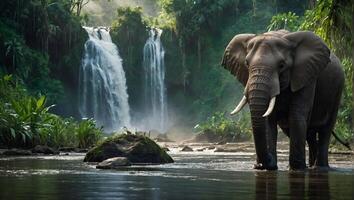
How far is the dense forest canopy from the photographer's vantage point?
153 feet

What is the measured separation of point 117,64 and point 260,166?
130 ft

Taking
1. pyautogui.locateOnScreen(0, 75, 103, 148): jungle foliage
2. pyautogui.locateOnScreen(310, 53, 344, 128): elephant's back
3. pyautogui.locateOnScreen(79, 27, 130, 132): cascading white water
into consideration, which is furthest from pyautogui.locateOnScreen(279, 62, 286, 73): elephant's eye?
pyautogui.locateOnScreen(79, 27, 130, 132): cascading white water

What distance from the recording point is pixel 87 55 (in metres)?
51.2

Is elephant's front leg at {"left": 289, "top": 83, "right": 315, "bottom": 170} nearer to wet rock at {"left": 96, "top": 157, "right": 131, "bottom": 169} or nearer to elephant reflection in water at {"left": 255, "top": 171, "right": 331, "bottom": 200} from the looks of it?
elephant reflection in water at {"left": 255, "top": 171, "right": 331, "bottom": 200}

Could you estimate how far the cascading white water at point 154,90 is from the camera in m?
54.7

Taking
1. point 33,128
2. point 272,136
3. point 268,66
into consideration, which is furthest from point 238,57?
point 33,128

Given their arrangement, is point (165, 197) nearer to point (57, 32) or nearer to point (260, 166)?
point (260, 166)

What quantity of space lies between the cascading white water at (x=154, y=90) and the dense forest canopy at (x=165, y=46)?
57 cm

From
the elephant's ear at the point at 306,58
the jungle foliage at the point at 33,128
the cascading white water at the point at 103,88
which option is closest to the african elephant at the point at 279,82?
the elephant's ear at the point at 306,58

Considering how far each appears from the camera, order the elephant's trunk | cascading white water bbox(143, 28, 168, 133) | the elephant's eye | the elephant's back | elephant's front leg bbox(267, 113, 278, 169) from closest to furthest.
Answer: the elephant's trunk → elephant's front leg bbox(267, 113, 278, 169) → the elephant's eye → the elephant's back → cascading white water bbox(143, 28, 168, 133)

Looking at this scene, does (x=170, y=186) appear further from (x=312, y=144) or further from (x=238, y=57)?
(x=312, y=144)

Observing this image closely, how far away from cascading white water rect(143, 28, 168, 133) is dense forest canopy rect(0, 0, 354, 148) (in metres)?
0.57

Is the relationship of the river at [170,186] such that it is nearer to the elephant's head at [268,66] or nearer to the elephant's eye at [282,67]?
the elephant's head at [268,66]

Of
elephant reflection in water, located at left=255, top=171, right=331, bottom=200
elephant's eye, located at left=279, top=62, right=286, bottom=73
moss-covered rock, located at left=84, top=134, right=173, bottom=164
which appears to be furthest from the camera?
moss-covered rock, located at left=84, top=134, right=173, bottom=164
